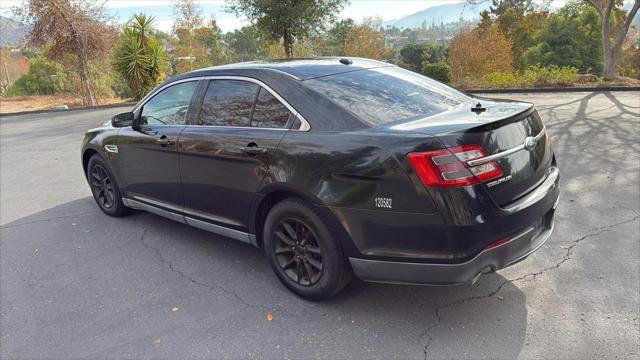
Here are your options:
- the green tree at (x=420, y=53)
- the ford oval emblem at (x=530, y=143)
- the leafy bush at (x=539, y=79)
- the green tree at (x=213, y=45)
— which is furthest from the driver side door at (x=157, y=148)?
the green tree at (x=420, y=53)

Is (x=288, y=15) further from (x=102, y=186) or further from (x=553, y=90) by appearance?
(x=102, y=186)

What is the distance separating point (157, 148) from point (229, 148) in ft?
3.52

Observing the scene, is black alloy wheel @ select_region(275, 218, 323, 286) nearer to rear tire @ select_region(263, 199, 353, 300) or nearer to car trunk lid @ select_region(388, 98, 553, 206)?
rear tire @ select_region(263, 199, 353, 300)

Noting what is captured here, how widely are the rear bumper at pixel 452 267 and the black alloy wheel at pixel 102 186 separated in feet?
11.3

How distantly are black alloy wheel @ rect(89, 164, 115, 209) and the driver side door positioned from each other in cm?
Answer: 52

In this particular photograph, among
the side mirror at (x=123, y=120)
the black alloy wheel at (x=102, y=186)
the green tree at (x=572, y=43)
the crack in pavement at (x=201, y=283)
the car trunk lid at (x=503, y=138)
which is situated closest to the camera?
the car trunk lid at (x=503, y=138)

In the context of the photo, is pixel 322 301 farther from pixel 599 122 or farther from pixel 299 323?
pixel 599 122

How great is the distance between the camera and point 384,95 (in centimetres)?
327

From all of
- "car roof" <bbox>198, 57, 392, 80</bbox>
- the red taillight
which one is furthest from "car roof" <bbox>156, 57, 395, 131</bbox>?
the red taillight

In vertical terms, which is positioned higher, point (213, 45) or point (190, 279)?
point (213, 45)

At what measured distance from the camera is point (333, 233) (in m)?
2.88

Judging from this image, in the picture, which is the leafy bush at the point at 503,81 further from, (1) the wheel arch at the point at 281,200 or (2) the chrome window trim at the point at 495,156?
(1) the wheel arch at the point at 281,200

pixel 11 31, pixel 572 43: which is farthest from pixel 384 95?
pixel 572 43

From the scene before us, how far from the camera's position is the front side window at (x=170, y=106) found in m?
4.00
